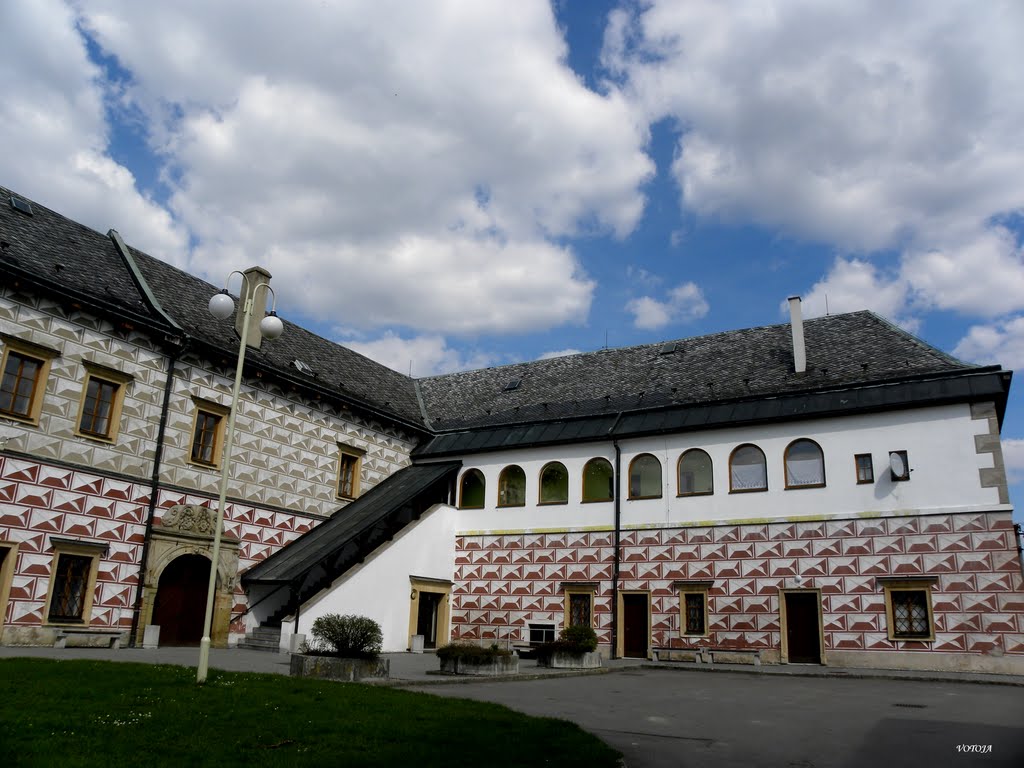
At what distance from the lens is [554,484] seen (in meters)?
26.5

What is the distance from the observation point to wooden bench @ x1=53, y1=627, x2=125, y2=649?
58.2 ft

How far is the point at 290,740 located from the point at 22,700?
3.28 metres

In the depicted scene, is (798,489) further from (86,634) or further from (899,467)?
(86,634)

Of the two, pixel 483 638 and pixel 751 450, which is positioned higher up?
pixel 751 450

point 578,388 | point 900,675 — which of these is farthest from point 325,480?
point 900,675

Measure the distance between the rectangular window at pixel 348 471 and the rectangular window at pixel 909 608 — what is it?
15.9 m

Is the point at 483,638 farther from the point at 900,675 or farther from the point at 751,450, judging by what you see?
the point at 900,675

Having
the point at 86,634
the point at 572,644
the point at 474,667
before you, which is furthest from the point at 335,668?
the point at 86,634

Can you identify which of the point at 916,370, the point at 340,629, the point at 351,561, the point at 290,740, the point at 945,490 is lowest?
the point at 290,740

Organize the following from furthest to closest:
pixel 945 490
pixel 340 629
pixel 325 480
A: 1. pixel 325 480
2. pixel 945 490
3. pixel 340 629

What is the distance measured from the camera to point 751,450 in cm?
2341

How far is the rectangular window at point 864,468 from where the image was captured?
70.6ft

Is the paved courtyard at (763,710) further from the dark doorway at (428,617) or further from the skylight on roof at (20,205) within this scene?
the skylight on roof at (20,205)

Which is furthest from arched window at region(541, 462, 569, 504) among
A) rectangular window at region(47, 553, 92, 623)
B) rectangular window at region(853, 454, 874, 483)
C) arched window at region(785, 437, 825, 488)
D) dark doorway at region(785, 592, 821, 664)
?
rectangular window at region(47, 553, 92, 623)
